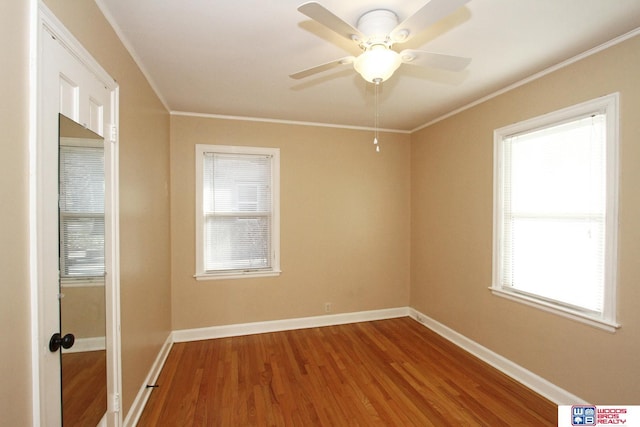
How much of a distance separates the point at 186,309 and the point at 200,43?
8.83ft

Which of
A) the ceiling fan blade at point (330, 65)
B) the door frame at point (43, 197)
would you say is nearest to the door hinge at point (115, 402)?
the door frame at point (43, 197)

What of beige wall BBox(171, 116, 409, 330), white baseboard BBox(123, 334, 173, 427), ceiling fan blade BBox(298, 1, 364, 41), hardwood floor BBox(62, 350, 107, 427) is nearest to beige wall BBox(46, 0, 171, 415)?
white baseboard BBox(123, 334, 173, 427)

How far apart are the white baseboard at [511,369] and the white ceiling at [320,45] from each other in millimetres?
2463

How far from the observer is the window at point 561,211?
1.80m

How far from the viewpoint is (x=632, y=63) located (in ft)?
5.50

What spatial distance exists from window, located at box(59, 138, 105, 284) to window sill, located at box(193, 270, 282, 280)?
172 cm

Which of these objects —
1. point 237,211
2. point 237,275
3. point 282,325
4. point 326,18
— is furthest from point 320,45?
point 282,325

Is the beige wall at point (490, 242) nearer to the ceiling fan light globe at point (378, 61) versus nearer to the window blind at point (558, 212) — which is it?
the window blind at point (558, 212)

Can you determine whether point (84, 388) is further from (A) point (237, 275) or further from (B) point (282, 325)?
(B) point (282, 325)

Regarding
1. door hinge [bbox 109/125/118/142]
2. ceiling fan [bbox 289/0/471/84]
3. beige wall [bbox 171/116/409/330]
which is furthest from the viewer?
beige wall [bbox 171/116/409/330]

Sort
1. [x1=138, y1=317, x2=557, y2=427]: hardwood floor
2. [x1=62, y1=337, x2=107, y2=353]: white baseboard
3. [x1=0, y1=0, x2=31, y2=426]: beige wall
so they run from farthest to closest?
1. [x1=138, y1=317, x2=557, y2=427]: hardwood floor
2. [x1=62, y1=337, x2=107, y2=353]: white baseboard
3. [x1=0, y1=0, x2=31, y2=426]: beige wall

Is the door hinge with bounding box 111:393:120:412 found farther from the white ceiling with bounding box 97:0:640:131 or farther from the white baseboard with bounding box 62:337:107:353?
the white ceiling with bounding box 97:0:640:131

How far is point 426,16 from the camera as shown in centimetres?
116

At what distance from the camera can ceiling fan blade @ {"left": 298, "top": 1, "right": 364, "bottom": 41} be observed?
1.05 meters
